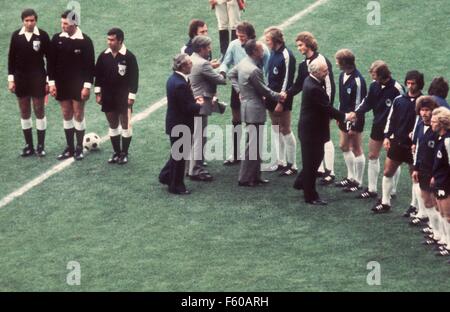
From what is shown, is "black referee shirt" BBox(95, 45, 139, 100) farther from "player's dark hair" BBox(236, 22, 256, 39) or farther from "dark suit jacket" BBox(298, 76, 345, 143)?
"dark suit jacket" BBox(298, 76, 345, 143)

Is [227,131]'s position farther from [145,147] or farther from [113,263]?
[113,263]

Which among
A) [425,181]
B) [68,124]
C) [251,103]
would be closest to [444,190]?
[425,181]

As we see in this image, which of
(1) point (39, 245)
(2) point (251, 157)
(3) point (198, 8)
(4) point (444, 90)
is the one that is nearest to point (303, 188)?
(2) point (251, 157)

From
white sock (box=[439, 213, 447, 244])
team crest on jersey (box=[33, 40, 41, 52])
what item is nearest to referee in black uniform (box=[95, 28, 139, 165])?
team crest on jersey (box=[33, 40, 41, 52])

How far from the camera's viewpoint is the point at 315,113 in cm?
1689

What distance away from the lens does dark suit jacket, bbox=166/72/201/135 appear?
17.1 m

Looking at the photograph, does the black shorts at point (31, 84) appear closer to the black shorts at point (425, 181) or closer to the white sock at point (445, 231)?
the black shorts at point (425, 181)

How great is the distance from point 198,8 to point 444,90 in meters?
8.60

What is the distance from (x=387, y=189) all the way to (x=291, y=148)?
1971mm

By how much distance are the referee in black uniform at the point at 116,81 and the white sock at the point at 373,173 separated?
134 inches

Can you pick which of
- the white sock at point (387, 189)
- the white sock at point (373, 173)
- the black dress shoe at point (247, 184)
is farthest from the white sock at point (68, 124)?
the white sock at point (387, 189)

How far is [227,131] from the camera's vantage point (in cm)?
1936

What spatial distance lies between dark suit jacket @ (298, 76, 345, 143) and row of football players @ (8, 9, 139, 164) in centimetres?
262

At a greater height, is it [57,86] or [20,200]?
[57,86]
